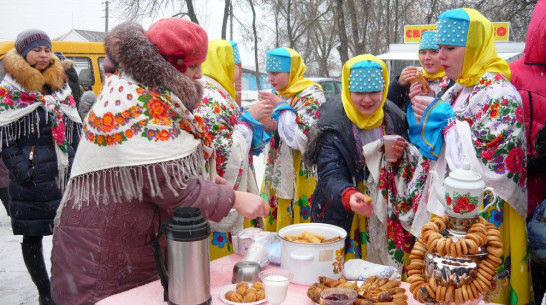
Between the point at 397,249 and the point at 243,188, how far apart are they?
953 millimetres

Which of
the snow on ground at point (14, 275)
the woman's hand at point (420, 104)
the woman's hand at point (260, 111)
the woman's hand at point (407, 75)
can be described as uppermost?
the woman's hand at point (407, 75)

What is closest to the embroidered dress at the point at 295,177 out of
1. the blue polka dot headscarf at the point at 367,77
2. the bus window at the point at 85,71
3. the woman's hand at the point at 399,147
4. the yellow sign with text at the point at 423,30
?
the blue polka dot headscarf at the point at 367,77

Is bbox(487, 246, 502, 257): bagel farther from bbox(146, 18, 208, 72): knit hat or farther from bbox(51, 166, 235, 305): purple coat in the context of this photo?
bbox(146, 18, 208, 72): knit hat

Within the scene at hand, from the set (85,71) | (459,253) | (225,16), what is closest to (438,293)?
(459,253)

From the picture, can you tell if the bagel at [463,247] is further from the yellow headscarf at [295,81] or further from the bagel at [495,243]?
the yellow headscarf at [295,81]

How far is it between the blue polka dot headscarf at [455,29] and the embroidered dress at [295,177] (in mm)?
1324

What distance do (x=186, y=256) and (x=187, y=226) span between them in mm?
108

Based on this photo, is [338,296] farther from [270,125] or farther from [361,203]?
[270,125]

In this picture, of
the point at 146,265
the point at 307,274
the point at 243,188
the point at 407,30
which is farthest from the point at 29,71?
the point at 407,30

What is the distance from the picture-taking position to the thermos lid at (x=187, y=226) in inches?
62.7

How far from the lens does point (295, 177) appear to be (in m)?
3.90

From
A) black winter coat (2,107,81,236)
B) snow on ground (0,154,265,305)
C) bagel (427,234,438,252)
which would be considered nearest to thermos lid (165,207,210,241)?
bagel (427,234,438,252)

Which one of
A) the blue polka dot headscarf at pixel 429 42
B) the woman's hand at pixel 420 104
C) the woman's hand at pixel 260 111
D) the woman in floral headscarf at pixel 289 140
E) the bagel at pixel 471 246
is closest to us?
the bagel at pixel 471 246

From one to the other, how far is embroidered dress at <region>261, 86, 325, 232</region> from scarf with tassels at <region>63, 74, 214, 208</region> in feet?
6.66
